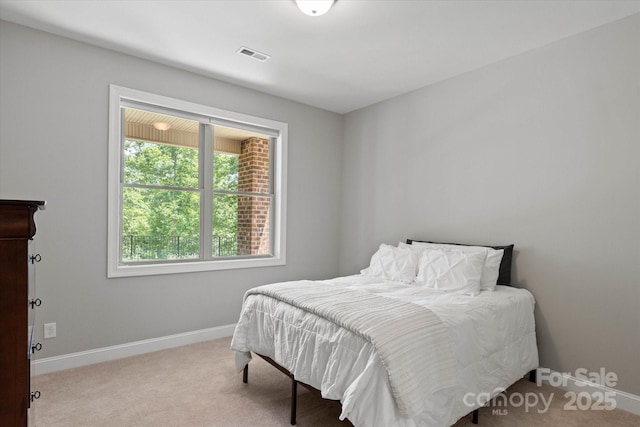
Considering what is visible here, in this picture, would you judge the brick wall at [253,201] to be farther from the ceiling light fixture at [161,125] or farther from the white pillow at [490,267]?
the white pillow at [490,267]

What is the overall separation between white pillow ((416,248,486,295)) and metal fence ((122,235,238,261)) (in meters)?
2.09

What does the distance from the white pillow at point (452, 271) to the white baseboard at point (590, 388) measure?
3.01 ft

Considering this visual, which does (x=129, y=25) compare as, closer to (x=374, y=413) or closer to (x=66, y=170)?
(x=66, y=170)

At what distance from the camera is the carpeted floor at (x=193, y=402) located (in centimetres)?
218

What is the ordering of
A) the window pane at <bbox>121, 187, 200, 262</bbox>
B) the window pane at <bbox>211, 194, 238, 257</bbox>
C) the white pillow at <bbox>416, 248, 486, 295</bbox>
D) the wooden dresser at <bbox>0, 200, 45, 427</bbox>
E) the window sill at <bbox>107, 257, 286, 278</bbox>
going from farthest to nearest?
the window pane at <bbox>211, 194, 238, 257</bbox>
the window pane at <bbox>121, 187, 200, 262</bbox>
the window sill at <bbox>107, 257, 286, 278</bbox>
the white pillow at <bbox>416, 248, 486, 295</bbox>
the wooden dresser at <bbox>0, 200, 45, 427</bbox>

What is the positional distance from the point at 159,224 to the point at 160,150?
0.72 m

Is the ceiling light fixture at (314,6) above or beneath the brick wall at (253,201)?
above

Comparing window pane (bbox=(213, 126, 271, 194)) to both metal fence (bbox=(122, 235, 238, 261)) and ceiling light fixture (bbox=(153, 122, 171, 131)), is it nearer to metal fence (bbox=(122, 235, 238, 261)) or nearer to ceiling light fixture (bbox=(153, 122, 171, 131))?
ceiling light fixture (bbox=(153, 122, 171, 131))

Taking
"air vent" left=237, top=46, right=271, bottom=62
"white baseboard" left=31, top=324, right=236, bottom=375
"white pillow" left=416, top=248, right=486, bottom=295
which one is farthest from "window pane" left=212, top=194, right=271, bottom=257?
"white pillow" left=416, top=248, right=486, bottom=295

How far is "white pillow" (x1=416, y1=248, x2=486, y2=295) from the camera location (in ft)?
8.86

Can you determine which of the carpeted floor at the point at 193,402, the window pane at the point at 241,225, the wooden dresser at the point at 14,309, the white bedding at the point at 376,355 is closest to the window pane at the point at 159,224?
the window pane at the point at 241,225

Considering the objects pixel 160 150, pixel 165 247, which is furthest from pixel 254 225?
pixel 160 150

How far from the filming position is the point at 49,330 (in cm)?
281

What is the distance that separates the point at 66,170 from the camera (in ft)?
9.53
